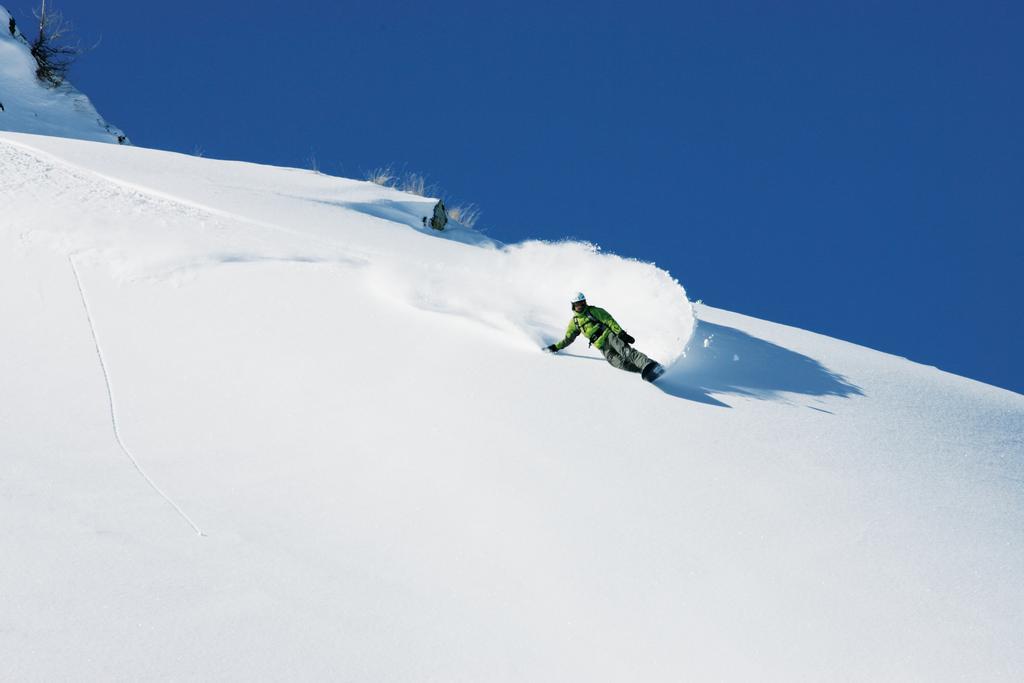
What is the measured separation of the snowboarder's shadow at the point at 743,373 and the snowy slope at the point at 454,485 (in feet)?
0.13

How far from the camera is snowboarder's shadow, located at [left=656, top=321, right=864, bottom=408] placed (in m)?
6.35

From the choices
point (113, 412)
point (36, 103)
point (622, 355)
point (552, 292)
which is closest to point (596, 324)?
point (622, 355)

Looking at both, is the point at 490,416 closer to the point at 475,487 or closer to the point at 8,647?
the point at 475,487

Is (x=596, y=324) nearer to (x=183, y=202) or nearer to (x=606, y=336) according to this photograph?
(x=606, y=336)

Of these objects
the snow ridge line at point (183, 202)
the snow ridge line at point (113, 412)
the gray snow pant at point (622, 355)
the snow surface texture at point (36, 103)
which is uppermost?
the snow surface texture at point (36, 103)

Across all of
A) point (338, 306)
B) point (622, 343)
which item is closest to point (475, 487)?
point (622, 343)

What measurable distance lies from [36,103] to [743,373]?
17.6 m

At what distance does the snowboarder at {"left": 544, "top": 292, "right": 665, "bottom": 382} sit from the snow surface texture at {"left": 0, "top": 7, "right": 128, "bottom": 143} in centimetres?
1521

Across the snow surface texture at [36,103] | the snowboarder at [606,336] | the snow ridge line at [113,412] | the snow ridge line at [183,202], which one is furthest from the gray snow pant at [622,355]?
the snow surface texture at [36,103]

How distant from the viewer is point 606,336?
6.48 meters

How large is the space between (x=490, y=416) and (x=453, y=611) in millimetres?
1800

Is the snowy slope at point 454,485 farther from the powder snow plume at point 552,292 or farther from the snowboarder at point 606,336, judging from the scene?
the snowboarder at point 606,336

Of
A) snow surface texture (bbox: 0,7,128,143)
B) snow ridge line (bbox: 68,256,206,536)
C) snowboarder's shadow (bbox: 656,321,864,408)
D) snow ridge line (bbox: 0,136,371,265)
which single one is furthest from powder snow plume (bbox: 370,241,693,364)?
snow surface texture (bbox: 0,7,128,143)

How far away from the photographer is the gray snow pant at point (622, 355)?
20.8 ft
